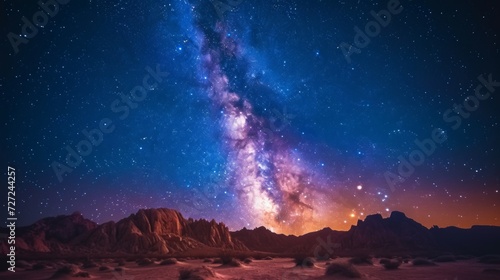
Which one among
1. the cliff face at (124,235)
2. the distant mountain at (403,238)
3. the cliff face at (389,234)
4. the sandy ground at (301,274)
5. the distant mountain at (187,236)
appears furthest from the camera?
the cliff face at (389,234)

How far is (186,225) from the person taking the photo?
10750cm

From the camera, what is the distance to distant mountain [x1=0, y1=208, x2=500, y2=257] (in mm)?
74625

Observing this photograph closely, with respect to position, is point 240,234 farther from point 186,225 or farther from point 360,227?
point 360,227

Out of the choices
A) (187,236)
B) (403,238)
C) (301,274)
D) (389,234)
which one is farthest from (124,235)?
(403,238)

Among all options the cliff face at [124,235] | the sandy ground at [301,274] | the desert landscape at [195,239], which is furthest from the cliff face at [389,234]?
the sandy ground at [301,274]

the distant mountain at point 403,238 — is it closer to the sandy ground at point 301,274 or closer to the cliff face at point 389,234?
the cliff face at point 389,234

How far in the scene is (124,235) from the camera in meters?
81.8

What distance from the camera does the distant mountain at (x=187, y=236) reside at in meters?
74.6

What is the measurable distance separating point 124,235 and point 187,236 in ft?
82.2

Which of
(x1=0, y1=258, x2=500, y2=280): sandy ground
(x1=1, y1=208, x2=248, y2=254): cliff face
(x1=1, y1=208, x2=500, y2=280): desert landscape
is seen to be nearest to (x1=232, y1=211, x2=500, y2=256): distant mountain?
(x1=1, y1=208, x2=500, y2=280): desert landscape

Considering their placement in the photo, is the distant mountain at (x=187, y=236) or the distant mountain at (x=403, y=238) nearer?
the distant mountain at (x=187, y=236)

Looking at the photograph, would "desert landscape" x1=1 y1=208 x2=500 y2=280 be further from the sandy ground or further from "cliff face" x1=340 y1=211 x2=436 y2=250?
the sandy ground

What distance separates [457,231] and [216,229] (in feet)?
293

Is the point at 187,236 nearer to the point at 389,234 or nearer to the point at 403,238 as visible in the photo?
the point at 389,234
